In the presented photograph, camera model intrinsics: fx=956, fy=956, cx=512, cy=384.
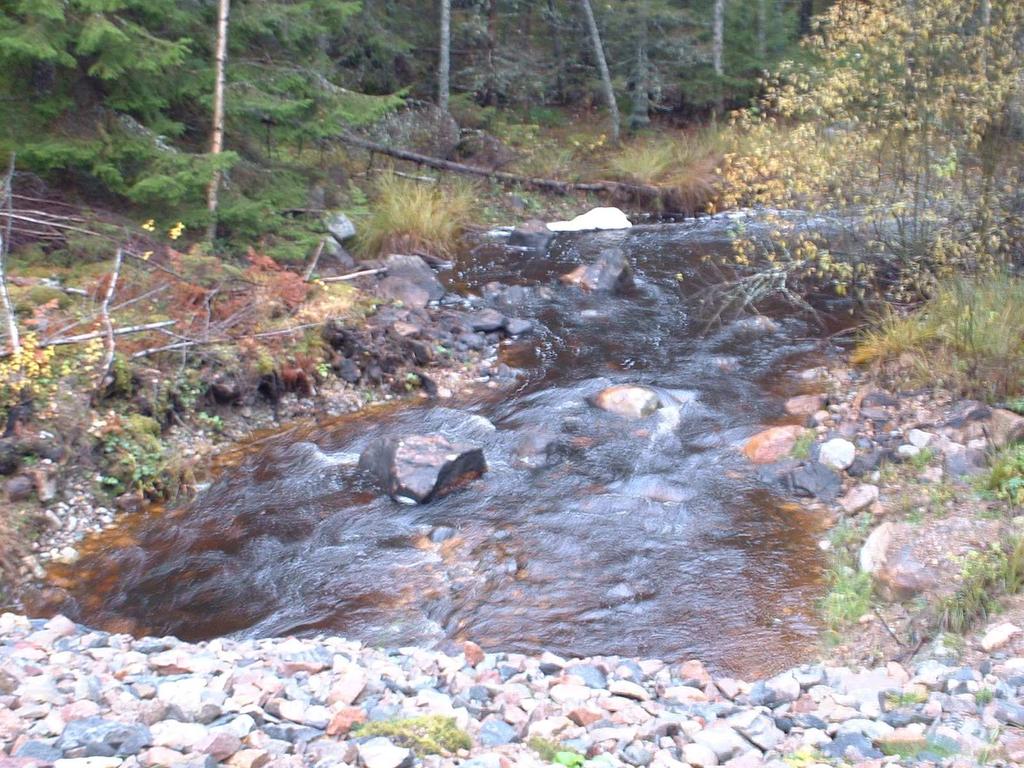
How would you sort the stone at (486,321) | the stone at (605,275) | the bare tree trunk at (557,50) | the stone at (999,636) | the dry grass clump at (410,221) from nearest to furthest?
1. the stone at (999,636)
2. the stone at (486,321)
3. the stone at (605,275)
4. the dry grass clump at (410,221)
5. the bare tree trunk at (557,50)

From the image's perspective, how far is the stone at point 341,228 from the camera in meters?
12.8

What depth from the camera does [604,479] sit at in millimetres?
7488

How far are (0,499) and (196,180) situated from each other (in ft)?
13.6

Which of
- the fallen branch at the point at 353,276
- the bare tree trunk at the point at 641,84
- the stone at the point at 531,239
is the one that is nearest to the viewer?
the fallen branch at the point at 353,276

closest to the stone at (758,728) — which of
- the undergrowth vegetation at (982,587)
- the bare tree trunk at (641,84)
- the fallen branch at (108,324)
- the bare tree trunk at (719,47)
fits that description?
the undergrowth vegetation at (982,587)

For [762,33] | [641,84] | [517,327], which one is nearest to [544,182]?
[641,84]

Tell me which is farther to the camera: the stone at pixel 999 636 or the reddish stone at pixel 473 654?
the reddish stone at pixel 473 654

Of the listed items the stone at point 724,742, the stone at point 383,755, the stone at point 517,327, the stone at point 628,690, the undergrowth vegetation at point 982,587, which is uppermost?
the stone at point 383,755

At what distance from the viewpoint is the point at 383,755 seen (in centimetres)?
340

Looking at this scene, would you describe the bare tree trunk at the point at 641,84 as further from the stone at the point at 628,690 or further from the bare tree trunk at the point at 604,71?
the stone at the point at 628,690

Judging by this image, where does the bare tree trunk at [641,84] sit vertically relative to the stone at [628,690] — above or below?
above

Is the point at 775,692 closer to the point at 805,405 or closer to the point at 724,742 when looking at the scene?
the point at 724,742

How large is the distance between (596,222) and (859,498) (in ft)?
32.8

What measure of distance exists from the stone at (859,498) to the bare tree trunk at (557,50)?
Answer: 17125mm
